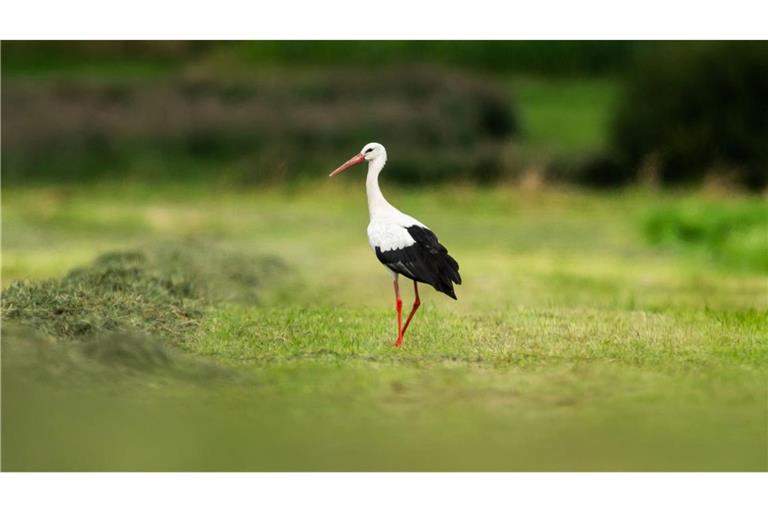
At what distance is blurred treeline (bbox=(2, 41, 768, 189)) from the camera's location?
2136 centimetres

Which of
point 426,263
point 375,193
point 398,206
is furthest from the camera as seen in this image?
point 398,206

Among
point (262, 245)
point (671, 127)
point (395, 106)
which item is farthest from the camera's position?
point (395, 106)

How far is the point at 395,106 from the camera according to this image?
78.9ft

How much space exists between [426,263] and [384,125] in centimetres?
1697

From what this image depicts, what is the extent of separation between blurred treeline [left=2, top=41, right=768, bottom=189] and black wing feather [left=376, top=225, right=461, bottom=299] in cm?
1453

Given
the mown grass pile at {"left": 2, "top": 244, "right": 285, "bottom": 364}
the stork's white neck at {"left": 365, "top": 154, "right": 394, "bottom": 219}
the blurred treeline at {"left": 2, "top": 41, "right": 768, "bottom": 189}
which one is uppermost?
the blurred treeline at {"left": 2, "top": 41, "right": 768, "bottom": 189}

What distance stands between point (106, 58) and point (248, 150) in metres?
11.1

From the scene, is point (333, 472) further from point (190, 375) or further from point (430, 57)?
point (430, 57)

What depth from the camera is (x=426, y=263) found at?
22.2ft

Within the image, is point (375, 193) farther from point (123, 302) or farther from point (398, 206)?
point (398, 206)

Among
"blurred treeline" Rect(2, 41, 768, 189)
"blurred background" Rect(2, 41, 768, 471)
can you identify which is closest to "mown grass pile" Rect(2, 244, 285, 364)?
"blurred background" Rect(2, 41, 768, 471)

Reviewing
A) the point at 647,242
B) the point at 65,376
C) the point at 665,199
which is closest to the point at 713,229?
the point at 647,242

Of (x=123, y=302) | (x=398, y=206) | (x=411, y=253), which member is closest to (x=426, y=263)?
(x=411, y=253)

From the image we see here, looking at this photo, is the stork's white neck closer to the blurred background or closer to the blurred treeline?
the blurred background
